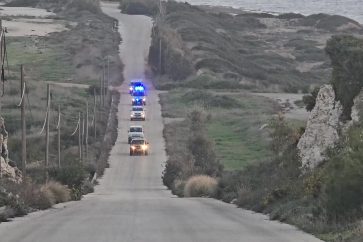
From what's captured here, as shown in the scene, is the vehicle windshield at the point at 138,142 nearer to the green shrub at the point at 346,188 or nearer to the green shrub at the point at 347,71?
the green shrub at the point at 347,71

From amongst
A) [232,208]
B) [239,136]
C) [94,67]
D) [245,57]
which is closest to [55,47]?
[94,67]

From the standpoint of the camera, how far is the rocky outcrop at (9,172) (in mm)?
43072

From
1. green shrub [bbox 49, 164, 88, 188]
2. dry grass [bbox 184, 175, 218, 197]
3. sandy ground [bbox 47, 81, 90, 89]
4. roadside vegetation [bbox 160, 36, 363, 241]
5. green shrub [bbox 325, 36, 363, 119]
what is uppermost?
green shrub [bbox 325, 36, 363, 119]

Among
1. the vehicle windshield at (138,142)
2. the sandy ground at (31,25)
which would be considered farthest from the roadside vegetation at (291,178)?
the sandy ground at (31,25)

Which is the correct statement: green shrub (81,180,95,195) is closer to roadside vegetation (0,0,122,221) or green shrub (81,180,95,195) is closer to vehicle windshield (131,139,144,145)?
roadside vegetation (0,0,122,221)

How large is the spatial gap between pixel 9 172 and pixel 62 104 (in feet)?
170

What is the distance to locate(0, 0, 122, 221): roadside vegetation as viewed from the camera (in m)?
41.8

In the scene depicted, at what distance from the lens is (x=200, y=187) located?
49750 mm

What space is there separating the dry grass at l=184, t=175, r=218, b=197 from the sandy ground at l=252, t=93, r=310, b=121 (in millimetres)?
34474

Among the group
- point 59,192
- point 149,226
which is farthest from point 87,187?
point 149,226

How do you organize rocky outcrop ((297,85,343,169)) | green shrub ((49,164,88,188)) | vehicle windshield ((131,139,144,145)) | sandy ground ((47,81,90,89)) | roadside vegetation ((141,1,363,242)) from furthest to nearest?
sandy ground ((47,81,90,89)) < vehicle windshield ((131,139,144,145)) < green shrub ((49,164,88,188)) < rocky outcrop ((297,85,343,169)) < roadside vegetation ((141,1,363,242))

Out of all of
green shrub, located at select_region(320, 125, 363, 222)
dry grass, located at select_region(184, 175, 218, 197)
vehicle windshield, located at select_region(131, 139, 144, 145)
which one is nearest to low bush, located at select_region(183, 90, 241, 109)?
vehicle windshield, located at select_region(131, 139, 144, 145)

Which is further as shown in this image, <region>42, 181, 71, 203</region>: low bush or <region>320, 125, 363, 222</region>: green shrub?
<region>42, 181, 71, 203</region>: low bush

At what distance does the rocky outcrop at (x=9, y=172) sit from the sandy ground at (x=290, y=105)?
42009 mm
